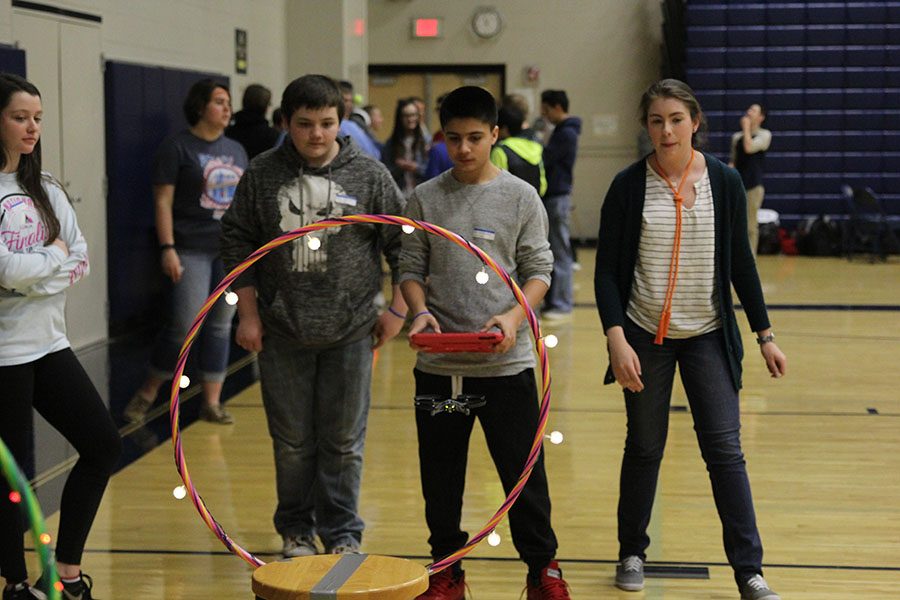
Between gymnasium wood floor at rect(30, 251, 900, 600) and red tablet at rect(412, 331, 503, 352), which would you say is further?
gymnasium wood floor at rect(30, 251, 900, 600)

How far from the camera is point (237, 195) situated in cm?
411

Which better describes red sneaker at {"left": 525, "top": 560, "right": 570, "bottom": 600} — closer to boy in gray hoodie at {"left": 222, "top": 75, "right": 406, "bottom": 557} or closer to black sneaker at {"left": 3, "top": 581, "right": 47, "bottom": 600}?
boy in gray hoodie at {"left": 222, "top": 75, "right": 406, "bottom": 557}

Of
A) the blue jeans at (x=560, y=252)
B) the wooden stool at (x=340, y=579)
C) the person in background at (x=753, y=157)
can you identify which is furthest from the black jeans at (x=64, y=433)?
the person in background at (x=753, y=157)

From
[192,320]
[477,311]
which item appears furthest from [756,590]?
[192,320]

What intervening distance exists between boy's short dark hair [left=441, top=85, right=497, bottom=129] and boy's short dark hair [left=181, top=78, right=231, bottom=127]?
2.87m

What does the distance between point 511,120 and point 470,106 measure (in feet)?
14.3

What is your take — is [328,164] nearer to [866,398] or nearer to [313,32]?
[866,398]

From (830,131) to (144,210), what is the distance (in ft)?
35.1

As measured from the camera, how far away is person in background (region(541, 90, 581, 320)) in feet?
32.0

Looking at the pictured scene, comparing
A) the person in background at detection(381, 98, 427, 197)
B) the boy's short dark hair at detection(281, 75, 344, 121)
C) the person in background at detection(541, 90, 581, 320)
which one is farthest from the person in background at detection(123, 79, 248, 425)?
the person in background at detection(541, 90, 581, 320)

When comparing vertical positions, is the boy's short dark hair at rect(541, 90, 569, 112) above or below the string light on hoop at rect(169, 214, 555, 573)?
above

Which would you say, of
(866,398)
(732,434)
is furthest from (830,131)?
(732,434)

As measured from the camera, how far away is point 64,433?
3.74 m

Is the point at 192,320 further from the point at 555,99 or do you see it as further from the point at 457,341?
the point at 555,99
